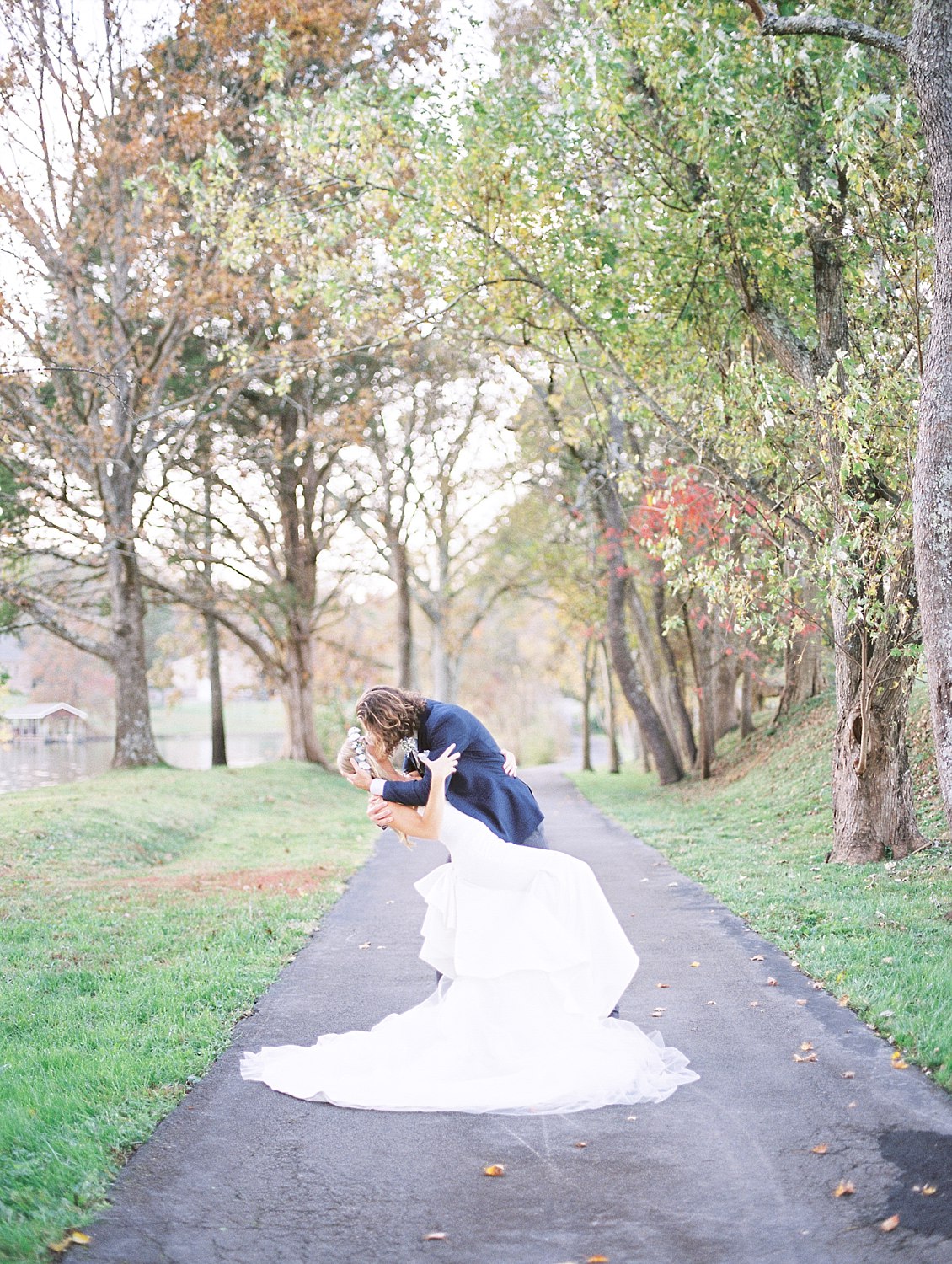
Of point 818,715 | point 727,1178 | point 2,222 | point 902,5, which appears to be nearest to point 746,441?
point 902,5

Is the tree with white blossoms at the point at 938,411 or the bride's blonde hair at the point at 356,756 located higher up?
the tree with white blossoms at the point at 938,411

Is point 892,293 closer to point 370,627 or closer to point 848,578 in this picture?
point 848,578

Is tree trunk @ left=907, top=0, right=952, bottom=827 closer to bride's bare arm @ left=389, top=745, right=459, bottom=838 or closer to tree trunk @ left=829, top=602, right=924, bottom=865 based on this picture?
bride's bare arm @ left=389, top=745, right=459, bottom=838

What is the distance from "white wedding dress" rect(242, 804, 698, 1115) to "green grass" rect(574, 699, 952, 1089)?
5.02 feet

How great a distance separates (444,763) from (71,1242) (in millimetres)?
2810

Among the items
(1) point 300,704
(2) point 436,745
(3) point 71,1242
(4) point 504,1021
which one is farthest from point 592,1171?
(1) point 300,704

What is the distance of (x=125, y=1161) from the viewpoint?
14.9 ft

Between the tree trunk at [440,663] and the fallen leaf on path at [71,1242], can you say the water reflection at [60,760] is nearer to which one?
the tree trunk at [440,663]

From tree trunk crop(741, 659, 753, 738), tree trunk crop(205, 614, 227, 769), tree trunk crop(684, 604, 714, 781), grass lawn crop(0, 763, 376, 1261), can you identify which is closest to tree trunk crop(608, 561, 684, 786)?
tree trunk crop(684, 604, 714, 781)

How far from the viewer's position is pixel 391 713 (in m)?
6.21

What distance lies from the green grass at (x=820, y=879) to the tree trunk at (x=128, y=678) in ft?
31.9

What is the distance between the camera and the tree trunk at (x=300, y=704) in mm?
30297

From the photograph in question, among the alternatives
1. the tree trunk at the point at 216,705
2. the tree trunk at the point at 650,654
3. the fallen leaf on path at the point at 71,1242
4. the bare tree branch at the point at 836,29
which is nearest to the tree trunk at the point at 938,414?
the bare tree branch at the point at 836,29

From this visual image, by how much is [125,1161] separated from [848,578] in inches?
307
